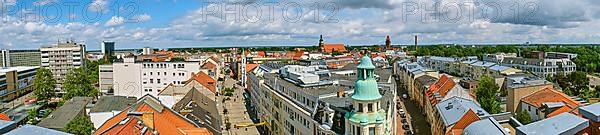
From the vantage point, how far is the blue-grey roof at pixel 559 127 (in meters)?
12.6

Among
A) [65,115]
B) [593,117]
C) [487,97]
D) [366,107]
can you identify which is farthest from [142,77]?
[593,117]

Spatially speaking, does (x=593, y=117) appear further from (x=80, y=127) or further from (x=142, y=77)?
(x=142, y=77)

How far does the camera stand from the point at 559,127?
42.9ft

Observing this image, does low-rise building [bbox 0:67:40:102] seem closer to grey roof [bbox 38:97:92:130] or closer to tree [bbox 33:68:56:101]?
tree [bbox 33:68:56:101]

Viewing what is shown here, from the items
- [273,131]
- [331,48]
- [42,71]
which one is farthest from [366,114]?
[331,48]

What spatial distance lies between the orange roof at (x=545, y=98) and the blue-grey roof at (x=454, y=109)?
7.52 meters

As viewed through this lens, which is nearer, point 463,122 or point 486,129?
point 486,129

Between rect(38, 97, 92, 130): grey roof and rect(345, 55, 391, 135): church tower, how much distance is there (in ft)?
71.4

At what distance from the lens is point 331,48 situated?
14550 cm

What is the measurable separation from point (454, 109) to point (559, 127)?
16.1m

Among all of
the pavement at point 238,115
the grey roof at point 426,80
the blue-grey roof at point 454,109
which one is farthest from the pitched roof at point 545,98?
the pavement at point 238,115

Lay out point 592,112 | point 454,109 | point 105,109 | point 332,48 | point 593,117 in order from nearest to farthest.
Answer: point 593,117
point 592,112
point 454,109
point 105,109
point 332,48

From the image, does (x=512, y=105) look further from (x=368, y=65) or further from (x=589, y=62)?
(x=589, y=62)

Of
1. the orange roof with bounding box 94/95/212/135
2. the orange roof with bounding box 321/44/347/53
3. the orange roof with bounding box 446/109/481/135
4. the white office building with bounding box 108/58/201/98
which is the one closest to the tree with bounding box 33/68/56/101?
the white office building with bounding box 108/58/201/98
